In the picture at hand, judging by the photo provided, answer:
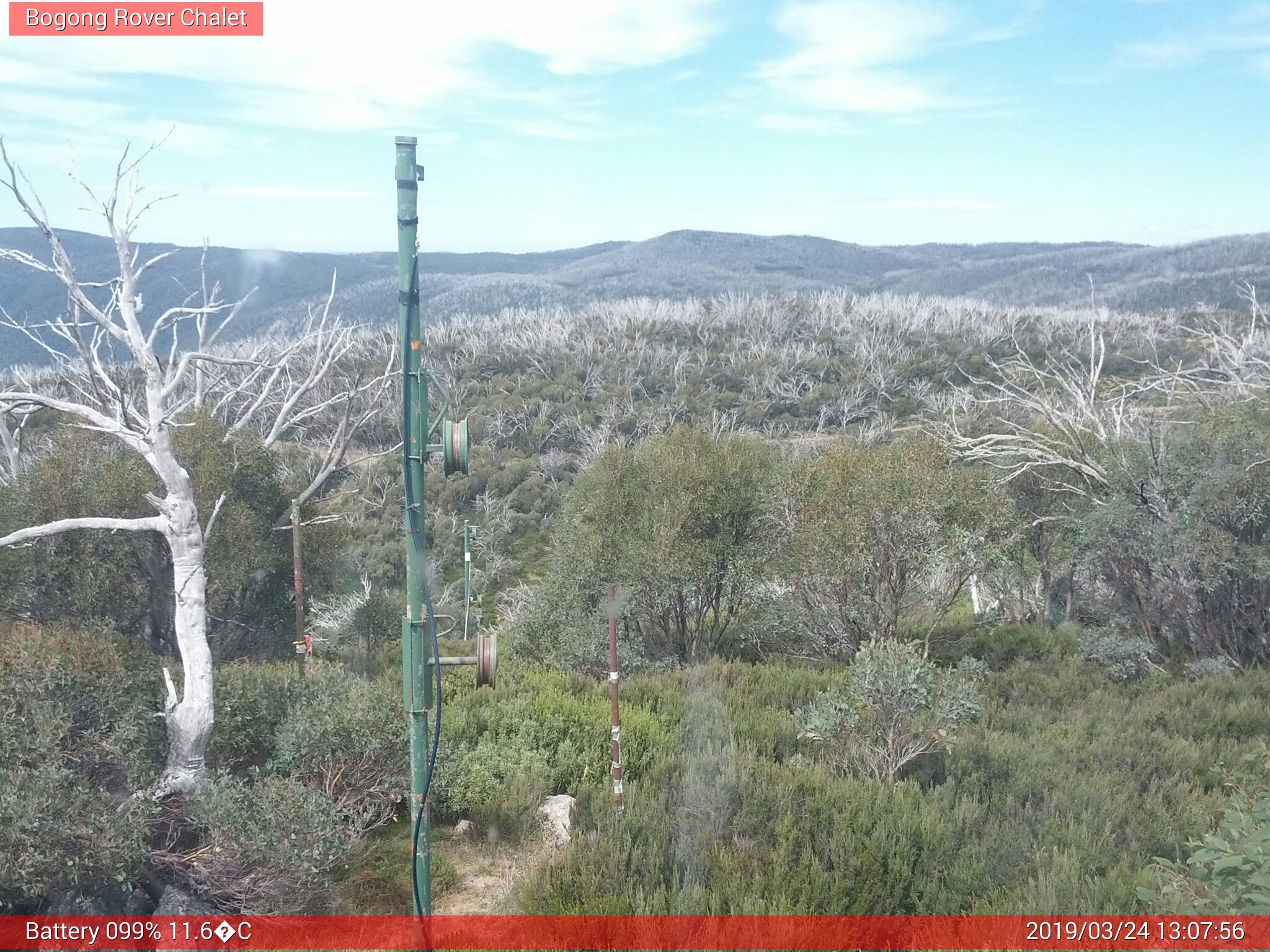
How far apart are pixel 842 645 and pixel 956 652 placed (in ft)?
6.57

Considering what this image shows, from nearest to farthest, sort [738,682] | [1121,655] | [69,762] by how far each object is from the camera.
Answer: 1. [69,762]
2. [738,682]
3. [1121,655]

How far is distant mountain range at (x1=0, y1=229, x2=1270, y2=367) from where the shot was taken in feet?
109

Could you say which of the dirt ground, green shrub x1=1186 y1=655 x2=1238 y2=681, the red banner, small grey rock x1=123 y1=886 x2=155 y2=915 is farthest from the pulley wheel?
green shrub x1=1186 y1=655 x2=1238 y2=681

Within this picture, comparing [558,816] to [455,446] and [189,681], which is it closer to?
[189,681]

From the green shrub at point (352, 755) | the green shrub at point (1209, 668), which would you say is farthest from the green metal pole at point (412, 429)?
the green shrub at point (1209, 668)

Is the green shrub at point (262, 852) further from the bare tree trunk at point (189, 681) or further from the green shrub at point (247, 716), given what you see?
the green shrub at point (247, 716)

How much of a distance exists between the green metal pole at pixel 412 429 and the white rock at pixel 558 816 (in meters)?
2.31

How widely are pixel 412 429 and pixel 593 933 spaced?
2.99 m

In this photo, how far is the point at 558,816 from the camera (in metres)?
6.87

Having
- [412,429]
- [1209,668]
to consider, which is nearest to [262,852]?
[412,429]

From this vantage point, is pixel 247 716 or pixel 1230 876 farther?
pixel 247 716

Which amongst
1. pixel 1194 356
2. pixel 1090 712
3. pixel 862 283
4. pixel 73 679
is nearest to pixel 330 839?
pixel 73 679

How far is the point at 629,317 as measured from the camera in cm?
4997

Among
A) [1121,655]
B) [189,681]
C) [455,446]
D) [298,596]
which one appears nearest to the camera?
[455,446]
